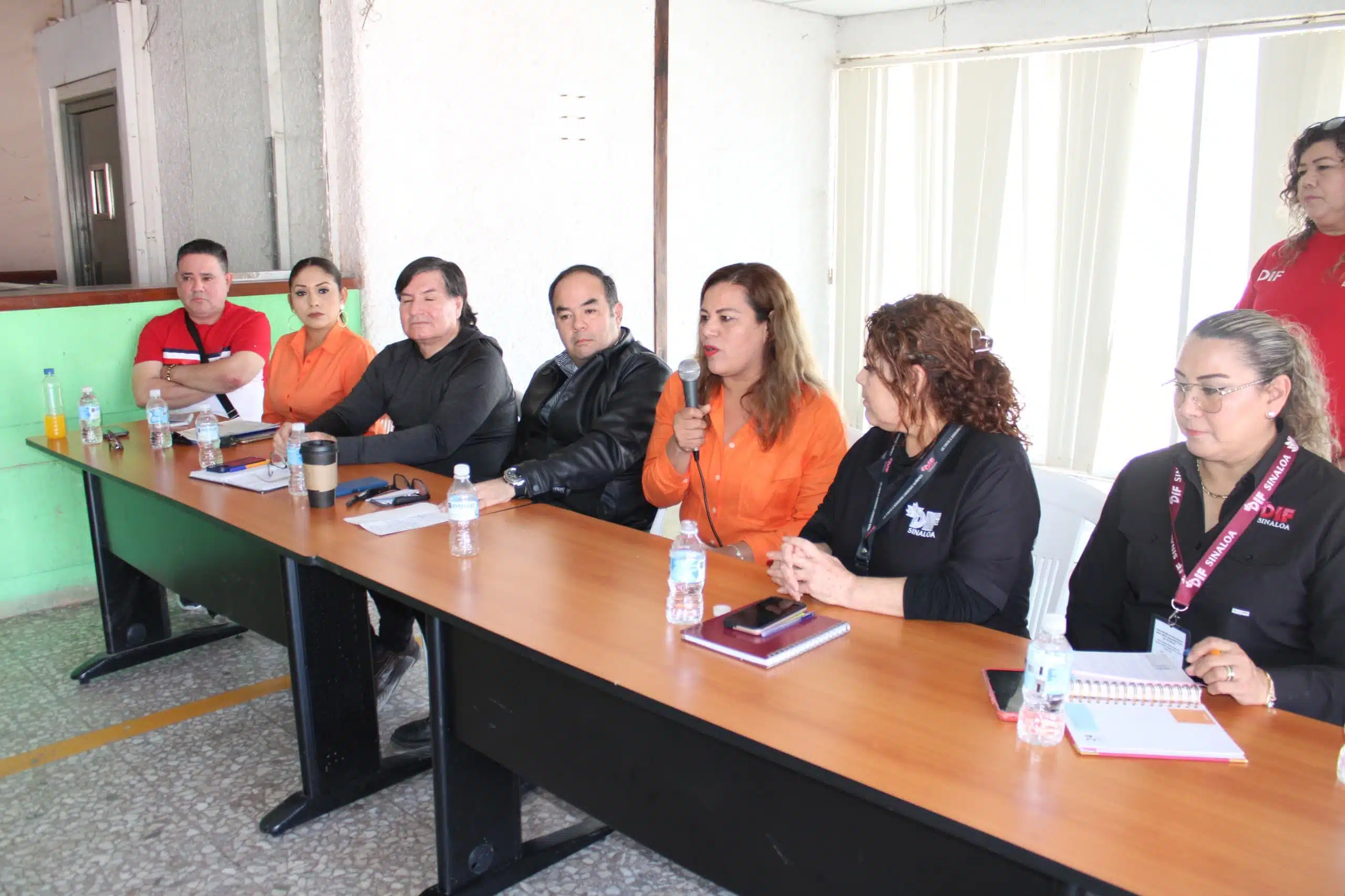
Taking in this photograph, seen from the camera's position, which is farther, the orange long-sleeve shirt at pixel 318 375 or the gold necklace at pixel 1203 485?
the orange long-sleeve shirt at pixel 318 375

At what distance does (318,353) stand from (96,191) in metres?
3.14

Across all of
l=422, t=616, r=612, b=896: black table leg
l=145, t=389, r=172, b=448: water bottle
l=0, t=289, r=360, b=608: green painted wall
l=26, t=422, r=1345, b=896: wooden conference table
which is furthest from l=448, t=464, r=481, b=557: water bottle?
l=0, t=289, r=360, b=608: green painted wall

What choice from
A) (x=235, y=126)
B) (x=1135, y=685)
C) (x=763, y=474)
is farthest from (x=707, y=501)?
(x=235, y=126)

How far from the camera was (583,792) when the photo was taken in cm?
182

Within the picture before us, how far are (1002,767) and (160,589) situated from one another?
298cm

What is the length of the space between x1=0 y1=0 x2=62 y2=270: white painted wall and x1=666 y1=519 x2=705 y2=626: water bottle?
6369mm

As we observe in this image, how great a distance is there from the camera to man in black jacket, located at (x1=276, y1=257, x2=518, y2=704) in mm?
3006

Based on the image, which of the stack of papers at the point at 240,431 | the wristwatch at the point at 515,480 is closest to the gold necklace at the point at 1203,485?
the wristwatch at the point at 515,480

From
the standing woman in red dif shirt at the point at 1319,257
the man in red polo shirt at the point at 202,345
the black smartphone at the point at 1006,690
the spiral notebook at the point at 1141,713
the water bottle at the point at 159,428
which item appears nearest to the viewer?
the spiral notebook at the point at 1141,713

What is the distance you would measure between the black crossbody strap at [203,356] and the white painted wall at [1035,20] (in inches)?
169

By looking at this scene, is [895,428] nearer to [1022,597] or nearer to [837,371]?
[1022,597]

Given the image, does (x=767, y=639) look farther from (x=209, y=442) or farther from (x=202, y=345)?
(x=202, y=345)

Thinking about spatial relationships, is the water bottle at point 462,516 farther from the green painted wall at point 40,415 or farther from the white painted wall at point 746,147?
the white painted wall at point 746,147

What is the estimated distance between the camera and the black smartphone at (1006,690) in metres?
1.42
